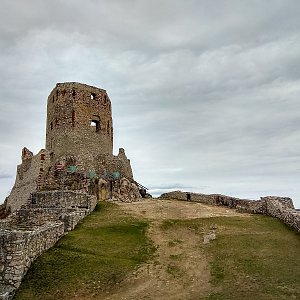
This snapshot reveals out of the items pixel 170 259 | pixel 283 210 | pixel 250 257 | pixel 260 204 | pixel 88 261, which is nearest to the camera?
pixel 88 261

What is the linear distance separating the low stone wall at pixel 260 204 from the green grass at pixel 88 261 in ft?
39.0

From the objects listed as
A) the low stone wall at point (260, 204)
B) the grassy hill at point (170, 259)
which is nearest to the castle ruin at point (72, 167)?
the grassy hill at point (170, 259)

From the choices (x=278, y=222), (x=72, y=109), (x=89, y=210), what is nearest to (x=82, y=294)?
(x=89, y=210)

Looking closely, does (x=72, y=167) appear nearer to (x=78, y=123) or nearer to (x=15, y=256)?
(x=78, y=123)

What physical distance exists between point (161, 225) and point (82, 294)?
11.5m

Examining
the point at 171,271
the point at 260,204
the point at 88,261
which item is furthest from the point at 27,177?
the point at 171,271

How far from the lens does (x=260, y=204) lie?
40906mm

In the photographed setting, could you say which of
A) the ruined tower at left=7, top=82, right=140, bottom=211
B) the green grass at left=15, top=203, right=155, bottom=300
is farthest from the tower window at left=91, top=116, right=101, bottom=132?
the green grass at left=15, top=203, right=155, bottom=300

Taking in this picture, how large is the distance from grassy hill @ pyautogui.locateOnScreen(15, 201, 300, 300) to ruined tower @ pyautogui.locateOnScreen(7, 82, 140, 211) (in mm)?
11513

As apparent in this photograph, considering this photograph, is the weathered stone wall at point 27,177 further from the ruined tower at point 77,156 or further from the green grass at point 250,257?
the green grass at point 250,257

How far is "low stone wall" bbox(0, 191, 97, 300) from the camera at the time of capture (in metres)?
21.1

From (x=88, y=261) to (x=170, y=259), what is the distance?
4.96 m

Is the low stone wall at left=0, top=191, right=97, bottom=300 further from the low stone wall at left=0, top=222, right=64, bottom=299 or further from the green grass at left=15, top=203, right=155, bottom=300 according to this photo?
the green grass at left=15, top=203, right=155, bottom=300

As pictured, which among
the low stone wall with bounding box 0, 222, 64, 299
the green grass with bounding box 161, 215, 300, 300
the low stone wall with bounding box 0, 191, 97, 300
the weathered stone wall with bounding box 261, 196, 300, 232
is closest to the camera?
the green grass with bounding box 161, 215, 300, 300
